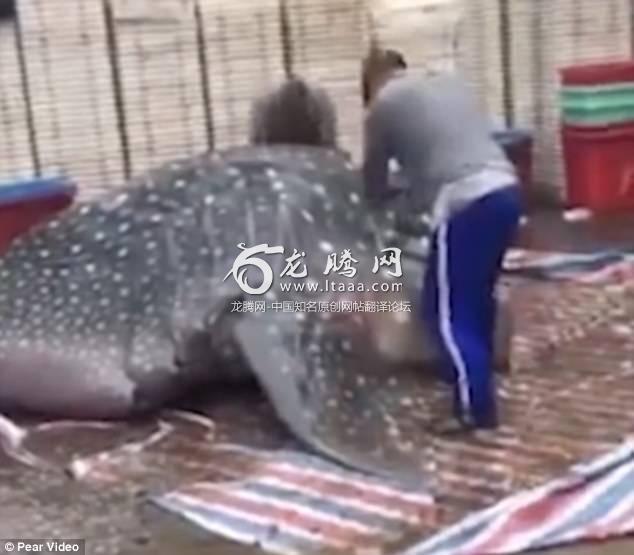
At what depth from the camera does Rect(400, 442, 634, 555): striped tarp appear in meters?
2.61


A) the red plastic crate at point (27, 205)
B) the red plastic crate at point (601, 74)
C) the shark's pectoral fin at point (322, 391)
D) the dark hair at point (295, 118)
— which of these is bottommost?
the shark's pectoral fin at point (322, 391)

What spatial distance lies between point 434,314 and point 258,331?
0.41 m

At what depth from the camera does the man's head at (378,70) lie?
3447 millimetres

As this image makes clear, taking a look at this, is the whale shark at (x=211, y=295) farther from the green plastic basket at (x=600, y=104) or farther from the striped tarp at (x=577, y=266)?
the green plastic basket at (x=600, y=104)

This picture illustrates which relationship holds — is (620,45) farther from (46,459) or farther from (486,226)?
(46,459)

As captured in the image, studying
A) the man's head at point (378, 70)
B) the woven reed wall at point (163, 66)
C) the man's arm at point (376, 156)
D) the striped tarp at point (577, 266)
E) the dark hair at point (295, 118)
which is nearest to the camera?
the man's arm at point (376, 156)

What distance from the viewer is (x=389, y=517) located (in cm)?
277

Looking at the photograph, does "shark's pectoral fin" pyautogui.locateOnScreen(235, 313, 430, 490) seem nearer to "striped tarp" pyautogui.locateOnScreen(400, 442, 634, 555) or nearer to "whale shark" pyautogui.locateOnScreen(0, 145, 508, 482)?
"whale shark" pyautogui.locateOnScreen(0, 145, 508, 482)

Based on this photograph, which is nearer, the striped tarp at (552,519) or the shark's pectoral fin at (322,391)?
the striped tarp at (552,519)

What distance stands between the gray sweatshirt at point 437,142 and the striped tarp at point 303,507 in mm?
630

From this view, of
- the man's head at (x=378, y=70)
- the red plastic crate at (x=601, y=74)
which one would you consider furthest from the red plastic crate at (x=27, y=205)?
the red plastic crate at (x=601, y=74)

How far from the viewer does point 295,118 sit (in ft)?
13.7

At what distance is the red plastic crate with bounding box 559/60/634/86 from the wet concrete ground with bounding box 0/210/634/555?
261 cm

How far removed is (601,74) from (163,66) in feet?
5.62
